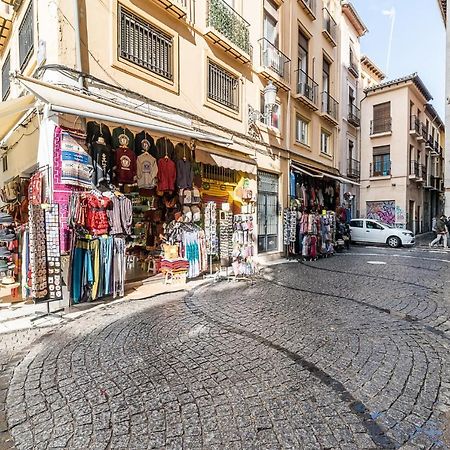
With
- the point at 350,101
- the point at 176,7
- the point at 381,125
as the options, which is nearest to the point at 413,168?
the point at 381,125

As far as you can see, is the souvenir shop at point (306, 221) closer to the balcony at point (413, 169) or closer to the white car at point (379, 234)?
the white car at point (379, 234)

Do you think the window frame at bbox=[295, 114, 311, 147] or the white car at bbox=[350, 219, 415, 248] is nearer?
the window frame at bbox=[295, 114, 311, 147]

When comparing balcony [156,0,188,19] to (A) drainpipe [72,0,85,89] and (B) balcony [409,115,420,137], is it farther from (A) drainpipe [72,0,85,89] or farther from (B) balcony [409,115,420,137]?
(B) balcony [409,115,420,137]

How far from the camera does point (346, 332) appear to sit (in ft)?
14.4

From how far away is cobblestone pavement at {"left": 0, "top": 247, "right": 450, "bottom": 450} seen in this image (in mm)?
2342

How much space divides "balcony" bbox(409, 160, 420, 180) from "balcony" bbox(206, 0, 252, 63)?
1975cm

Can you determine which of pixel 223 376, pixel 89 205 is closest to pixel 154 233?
pixel 89 205

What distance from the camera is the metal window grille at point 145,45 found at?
7.19 m

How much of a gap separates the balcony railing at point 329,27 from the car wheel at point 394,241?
10.9 m

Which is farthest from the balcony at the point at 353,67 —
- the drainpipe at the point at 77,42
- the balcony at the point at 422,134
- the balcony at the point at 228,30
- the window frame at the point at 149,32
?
the drainpipe at the point at 77,42

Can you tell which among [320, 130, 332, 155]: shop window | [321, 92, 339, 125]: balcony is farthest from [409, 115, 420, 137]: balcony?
[320, 130, 332, 155]: shop window

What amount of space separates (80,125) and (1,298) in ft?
11.8

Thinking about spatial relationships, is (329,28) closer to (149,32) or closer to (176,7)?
(176,7)

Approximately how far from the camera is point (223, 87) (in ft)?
33.7
